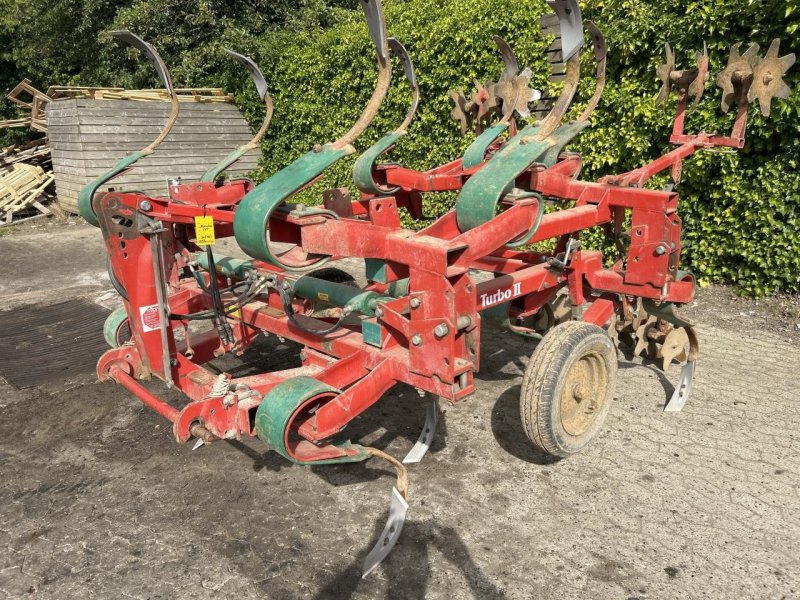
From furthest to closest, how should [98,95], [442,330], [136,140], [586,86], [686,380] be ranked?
[136,140] < [98,95] < [586,86] < [686,380] < [442,330]

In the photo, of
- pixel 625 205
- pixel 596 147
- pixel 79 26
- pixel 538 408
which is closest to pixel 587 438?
pixel 538 408

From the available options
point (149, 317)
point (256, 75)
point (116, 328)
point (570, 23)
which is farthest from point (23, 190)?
point (570, 23)

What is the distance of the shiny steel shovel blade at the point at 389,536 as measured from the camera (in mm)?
2684

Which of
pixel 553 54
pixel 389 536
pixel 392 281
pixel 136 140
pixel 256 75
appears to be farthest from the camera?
pixel 136 140

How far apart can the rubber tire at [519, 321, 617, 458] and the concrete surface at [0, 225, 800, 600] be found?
0.40 metres

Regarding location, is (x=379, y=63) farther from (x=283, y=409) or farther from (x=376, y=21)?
(x=283, y=409)

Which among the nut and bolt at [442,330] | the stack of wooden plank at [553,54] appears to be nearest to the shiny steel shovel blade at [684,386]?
the nut and bolt at [442,330]

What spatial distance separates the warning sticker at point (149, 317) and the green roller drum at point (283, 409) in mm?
937

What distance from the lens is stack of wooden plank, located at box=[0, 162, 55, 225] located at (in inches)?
491

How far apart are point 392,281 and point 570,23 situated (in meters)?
1.45

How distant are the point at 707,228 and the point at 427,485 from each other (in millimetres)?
4506

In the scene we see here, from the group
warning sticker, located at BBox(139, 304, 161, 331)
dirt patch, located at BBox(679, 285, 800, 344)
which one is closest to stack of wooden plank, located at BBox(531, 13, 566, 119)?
dirt patch, located at BBox(679, 285, 800, 344)

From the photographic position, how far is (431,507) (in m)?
3.11

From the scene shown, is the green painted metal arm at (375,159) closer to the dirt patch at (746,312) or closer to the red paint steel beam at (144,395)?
the red paint steel beam at (144,395)
